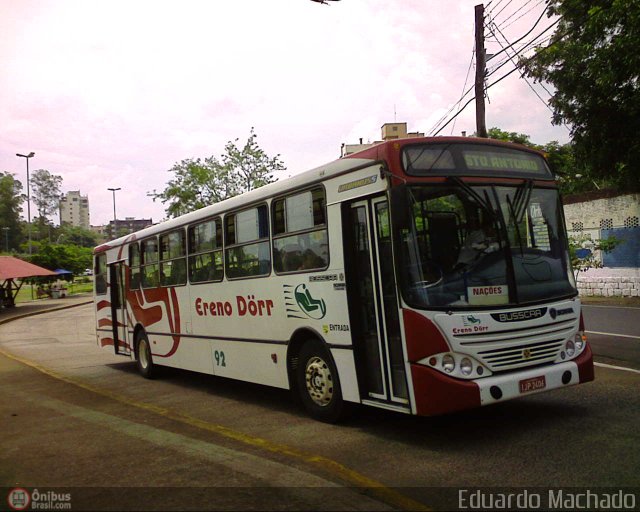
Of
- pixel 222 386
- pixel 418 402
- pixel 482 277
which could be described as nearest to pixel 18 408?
pixel 222 386

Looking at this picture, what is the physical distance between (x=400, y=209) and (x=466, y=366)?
1540 mm

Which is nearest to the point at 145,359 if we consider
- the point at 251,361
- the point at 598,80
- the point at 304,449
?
the point at 251,361

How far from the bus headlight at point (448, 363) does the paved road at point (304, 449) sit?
740 mm

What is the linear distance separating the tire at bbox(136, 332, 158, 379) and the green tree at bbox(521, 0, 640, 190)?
38.7 ft

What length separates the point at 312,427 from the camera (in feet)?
22.4

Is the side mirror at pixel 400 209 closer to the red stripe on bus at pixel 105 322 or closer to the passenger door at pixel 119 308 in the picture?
the passenger door at pixel 119 308

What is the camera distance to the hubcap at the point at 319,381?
685 cm

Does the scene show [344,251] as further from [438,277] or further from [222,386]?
Answer: [222,386]

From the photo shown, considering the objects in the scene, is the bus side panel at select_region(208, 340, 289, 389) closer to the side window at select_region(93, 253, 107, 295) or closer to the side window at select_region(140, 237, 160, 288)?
the side window at select_region(140, 237, 160, 288)

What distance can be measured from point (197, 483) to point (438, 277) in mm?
2737

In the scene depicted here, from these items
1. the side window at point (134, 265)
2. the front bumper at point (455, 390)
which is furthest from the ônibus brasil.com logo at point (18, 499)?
the side window at point (134, 265)

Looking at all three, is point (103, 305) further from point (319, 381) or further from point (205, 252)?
point (319, 381)

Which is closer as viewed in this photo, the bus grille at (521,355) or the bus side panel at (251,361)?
the bus grille at (521,355)

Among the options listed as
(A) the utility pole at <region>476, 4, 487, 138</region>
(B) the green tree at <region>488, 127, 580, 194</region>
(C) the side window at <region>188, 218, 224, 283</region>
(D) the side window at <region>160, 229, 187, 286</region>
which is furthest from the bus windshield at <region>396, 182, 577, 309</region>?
(B) the green tree at <region>488, 127, 580, 194</region>
